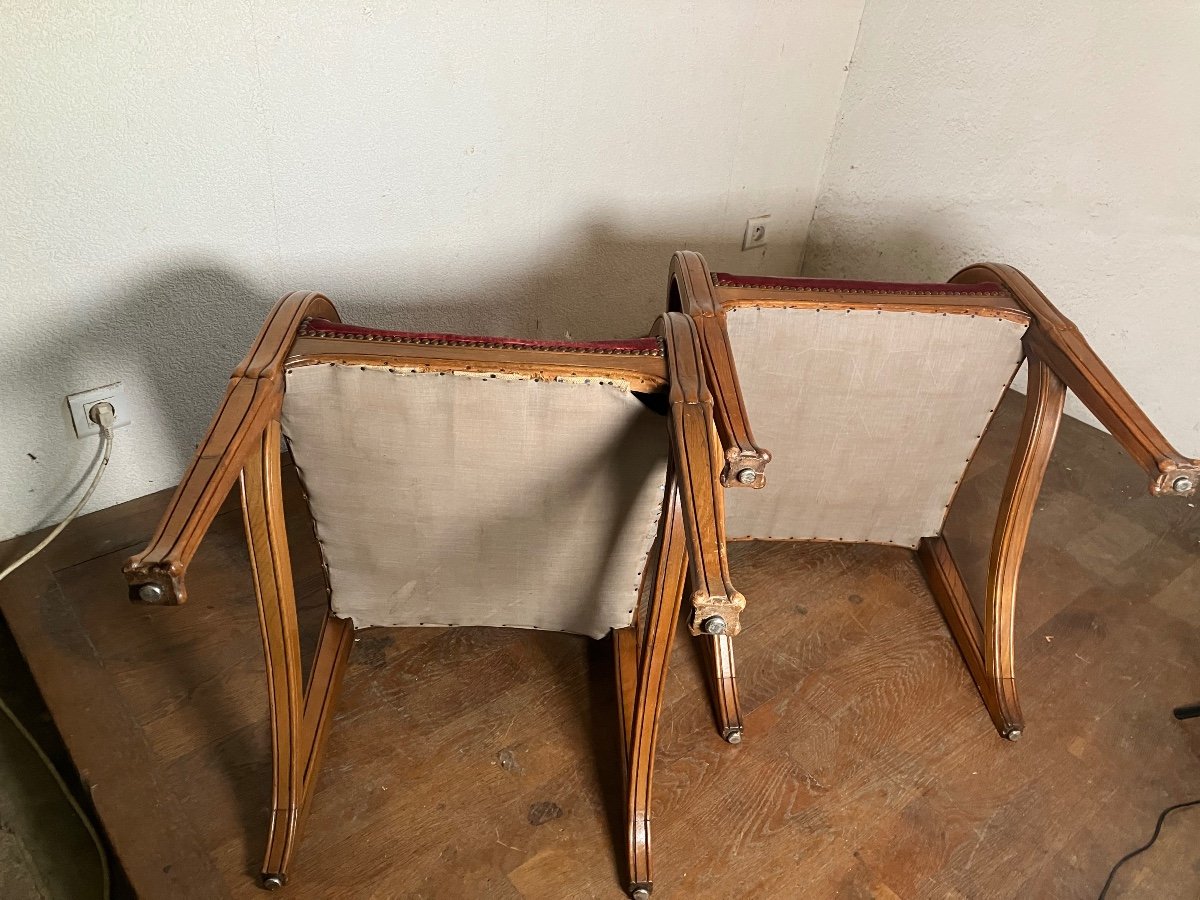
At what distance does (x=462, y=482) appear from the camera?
3.49ft

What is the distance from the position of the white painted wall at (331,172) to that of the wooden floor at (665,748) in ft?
1.11

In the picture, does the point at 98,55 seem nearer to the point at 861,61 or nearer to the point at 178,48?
the point at 178,48

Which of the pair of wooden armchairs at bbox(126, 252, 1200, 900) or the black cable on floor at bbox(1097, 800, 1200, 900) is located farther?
the black cable on floor at bbox(1097, 800, 1200, 900)

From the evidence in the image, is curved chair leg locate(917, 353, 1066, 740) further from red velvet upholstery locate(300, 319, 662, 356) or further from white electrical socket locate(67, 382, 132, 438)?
white electrical socket locate(67, 382, 132, 438)

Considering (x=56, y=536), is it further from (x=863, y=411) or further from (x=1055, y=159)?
(x=1055, y=159)

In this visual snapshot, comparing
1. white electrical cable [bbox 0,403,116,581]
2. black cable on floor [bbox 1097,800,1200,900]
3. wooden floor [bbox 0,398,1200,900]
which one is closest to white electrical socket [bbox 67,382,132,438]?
Answer: white electrical cable [bbox 0,403,116,581]

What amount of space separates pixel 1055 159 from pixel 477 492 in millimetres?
1680

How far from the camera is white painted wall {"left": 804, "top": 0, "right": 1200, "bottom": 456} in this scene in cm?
183

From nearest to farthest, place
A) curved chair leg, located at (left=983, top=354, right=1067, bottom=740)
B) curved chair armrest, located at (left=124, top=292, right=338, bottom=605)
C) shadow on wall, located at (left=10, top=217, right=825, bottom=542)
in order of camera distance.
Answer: curved chair armrest, located at (left=124, top=292, right=338, bottom=605), curved chair leg, located at (left=983, top=354, right=1067, bottom=740), shadow on wall, located at (left=10, top=217, right=825, bottom=542)

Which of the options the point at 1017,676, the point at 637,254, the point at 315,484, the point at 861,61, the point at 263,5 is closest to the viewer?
the point at 315,484

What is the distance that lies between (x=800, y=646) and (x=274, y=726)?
860 millimetres

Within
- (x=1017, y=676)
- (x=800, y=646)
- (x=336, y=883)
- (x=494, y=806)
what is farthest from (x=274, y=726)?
(x=1017, y=676)

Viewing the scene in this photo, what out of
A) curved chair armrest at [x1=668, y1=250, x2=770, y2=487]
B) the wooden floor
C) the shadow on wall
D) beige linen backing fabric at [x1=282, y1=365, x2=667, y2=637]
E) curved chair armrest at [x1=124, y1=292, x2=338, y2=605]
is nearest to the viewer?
curved chair armrest at [x1=124, y1=292, x2=338, y2=605]

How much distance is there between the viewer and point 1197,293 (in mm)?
1880
